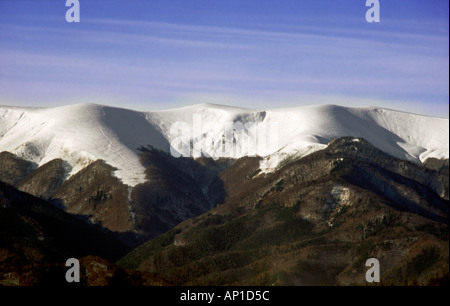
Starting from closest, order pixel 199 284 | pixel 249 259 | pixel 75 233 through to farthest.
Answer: pixel 199 284
pixel 249 259
pixel 75 233

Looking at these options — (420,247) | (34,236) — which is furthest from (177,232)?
(420,247)

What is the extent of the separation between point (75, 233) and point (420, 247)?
102 meters

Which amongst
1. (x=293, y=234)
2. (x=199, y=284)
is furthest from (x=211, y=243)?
(x=199, y=284)

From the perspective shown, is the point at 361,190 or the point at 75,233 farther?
the point at 75,233

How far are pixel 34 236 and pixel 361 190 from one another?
80.3 meters

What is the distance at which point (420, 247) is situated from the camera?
122 m

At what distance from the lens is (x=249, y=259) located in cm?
15025

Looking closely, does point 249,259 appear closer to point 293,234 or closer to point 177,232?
point 293,234

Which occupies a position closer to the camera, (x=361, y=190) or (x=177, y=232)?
(x=361, y=190)
